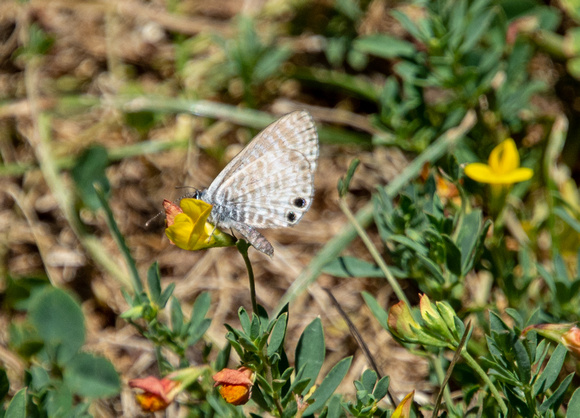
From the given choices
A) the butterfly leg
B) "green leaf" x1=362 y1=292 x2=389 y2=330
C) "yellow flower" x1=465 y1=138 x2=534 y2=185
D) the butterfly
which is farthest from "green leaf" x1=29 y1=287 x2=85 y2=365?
"yellow flower" x1=465 y1=138 x2=534 y2=185

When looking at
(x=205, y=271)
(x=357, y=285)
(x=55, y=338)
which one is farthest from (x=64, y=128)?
(x=357, y=285)

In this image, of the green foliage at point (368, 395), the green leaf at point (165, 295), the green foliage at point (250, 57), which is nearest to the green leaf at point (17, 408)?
the green leaf at point (165, 295)

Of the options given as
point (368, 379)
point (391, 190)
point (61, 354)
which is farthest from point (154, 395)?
point (391, 190)

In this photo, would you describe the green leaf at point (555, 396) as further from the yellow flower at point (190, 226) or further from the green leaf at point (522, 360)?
the yellow flower at point (190, 226)

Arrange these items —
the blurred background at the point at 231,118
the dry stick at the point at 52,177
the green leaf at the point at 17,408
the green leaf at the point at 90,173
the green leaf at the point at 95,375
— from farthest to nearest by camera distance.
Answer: the green leaf at the point at 90,173, the dry stick at the point at 52,177, the blurred background at the point at 231,118, the green leaf at the point at 95,375, the green leaf at the point at 17,408

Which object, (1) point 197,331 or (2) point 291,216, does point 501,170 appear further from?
(1) point 197,331

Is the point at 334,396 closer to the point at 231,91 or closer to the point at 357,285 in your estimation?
the point at 357,285
